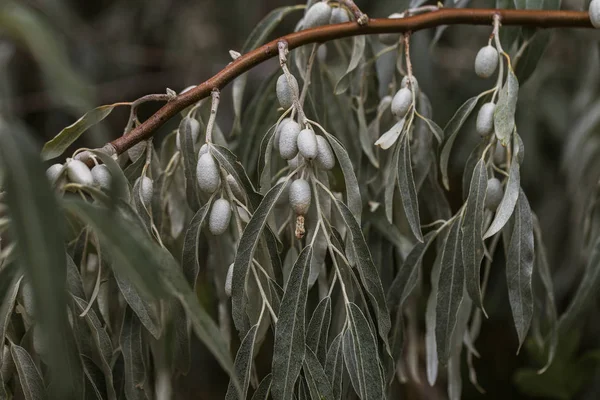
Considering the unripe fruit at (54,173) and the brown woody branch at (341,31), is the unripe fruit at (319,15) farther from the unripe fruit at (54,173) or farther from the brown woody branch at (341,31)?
the unripe fruit at (54,173)

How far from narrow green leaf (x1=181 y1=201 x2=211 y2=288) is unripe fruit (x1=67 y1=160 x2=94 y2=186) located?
10 cm

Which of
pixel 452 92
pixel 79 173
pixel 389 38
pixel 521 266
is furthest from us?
pixel 452 92

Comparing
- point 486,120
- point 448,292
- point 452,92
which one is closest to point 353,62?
point 486,120

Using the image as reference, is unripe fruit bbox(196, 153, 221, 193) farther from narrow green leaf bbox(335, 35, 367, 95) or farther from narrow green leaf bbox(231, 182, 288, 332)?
narrow green leaf bbox(335, 35, 367, 95)

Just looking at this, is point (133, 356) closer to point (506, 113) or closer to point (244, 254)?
point (244, 254)

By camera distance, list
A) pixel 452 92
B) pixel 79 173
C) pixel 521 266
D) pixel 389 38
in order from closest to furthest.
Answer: pixel 79 173
pixel 521 266
pixel 389 38
pixel 452 92

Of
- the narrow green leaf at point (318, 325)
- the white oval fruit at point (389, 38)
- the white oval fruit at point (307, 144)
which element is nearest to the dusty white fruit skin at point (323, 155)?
the white oval fruit at point (307, 144)

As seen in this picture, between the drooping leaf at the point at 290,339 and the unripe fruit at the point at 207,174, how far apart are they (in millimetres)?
105

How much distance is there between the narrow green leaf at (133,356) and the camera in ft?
2.20

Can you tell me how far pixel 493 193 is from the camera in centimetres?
71

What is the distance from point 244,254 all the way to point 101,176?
14 cm

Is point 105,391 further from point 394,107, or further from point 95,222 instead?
point 394,107

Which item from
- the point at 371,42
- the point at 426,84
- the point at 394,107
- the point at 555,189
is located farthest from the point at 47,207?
the point at 555,189

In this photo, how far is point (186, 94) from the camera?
69cm
